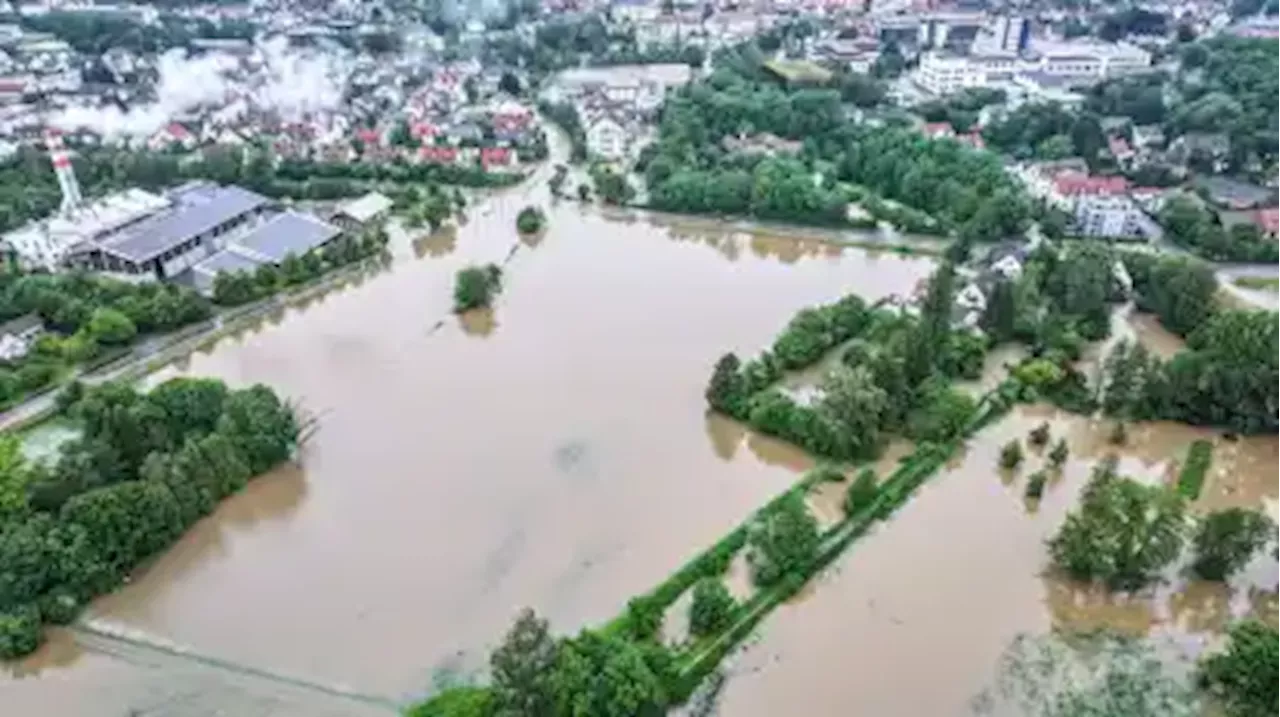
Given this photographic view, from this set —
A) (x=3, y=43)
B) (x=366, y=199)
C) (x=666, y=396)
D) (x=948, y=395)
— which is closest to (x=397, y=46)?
(x=3, y=43)

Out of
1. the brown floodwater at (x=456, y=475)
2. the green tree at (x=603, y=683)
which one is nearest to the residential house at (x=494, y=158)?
the brown floodwater at (x=456, y=475)

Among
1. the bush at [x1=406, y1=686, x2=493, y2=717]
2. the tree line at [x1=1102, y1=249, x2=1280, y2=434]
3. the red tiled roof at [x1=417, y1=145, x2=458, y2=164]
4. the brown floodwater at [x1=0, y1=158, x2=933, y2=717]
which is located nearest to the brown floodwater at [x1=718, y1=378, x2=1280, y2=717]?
the tree line at [x1=1102, y1=249, x2=1280, y2=434]

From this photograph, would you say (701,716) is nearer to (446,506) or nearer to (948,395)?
(446,506)

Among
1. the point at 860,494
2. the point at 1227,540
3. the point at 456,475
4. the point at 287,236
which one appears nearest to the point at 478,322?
the point at 456,475

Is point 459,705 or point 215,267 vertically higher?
point 215,267

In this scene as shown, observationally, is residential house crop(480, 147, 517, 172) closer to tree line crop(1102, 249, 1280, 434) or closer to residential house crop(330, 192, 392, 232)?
residential house crop(330, 192, 392, 232)

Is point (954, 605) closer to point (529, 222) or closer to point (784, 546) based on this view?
point (784, 546)

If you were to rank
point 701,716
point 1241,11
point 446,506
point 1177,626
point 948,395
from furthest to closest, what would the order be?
point 1241,11 < point 948,395 < point 446,506 < point 1177,626 < point 701,716
